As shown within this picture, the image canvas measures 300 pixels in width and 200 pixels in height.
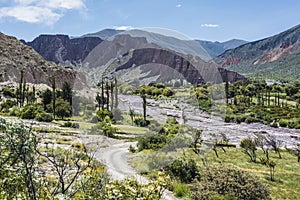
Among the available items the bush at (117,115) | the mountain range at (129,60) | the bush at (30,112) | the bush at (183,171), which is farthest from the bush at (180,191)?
the bush at (30,112)

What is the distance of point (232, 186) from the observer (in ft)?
46.7

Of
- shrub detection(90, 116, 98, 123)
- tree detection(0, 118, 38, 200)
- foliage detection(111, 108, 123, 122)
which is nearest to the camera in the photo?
tree detection(0, 118, 38, 200)

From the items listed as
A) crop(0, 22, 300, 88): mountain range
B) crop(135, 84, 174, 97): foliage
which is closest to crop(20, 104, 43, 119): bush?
crop(0, 22, 300, 88): mountain range

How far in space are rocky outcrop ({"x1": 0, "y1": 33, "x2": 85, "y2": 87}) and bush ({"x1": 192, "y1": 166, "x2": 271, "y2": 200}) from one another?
4937cm

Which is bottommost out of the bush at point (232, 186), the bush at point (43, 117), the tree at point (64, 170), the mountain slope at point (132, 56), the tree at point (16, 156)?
the bush at point (232, 186)

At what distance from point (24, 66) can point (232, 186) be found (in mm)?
60381

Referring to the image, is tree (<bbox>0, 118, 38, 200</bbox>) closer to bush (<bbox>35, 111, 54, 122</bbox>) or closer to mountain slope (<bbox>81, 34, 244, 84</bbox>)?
mountain slope (<bbox>81, 34, 244, 84</bbox>)

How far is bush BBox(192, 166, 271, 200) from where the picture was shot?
1395 cm

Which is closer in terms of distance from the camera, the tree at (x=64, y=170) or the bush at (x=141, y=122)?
the tree at (x=64, y=170)

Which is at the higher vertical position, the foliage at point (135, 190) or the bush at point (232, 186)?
the foliage at point (135, 190)

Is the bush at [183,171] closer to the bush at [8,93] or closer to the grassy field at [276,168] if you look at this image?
the grassy field at [276,168]

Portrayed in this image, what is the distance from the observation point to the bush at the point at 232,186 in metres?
13.9

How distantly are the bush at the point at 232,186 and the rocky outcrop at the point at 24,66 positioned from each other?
162ft

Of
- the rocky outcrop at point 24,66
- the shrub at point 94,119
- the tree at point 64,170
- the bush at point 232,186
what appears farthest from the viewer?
the rocky outcrop at point 24,66
